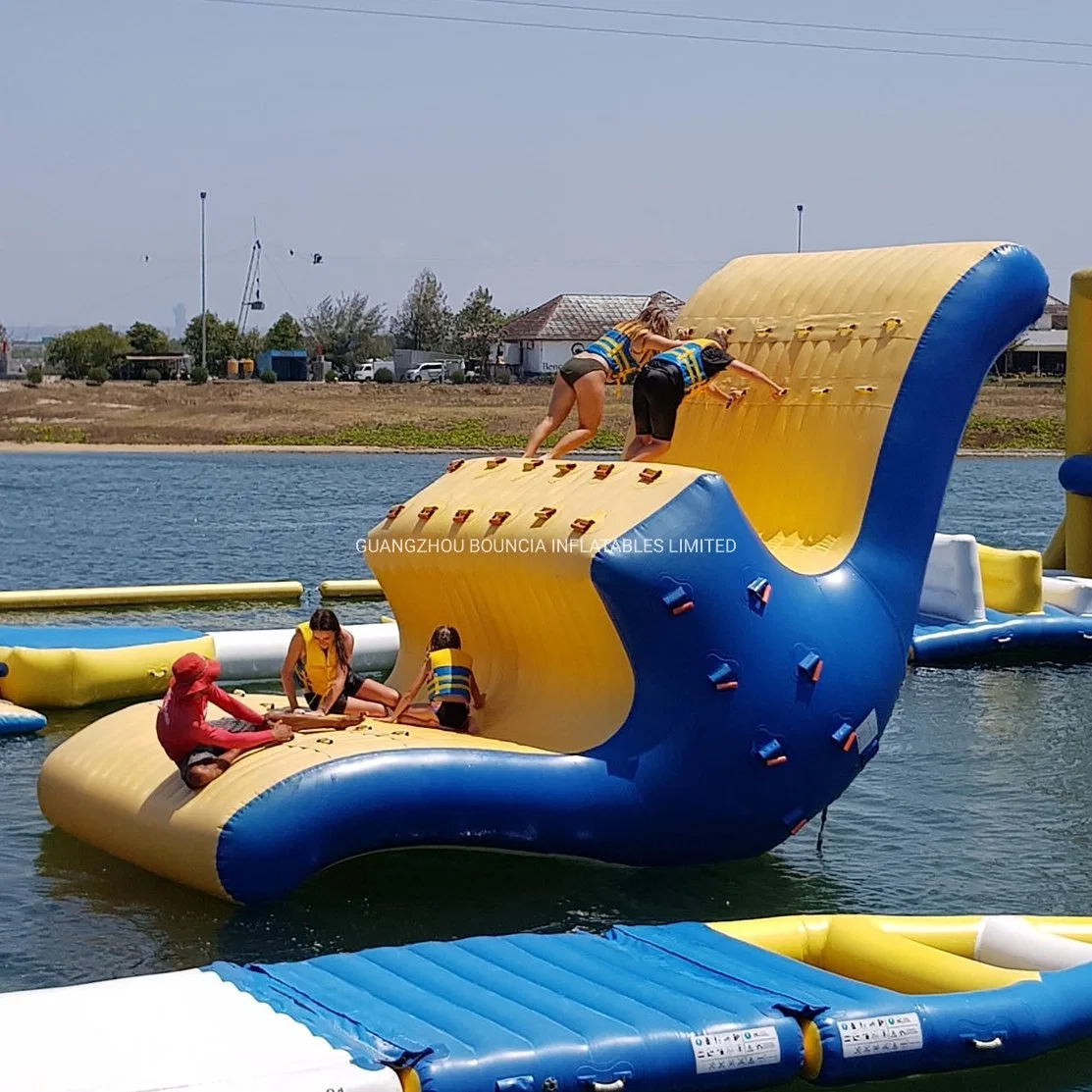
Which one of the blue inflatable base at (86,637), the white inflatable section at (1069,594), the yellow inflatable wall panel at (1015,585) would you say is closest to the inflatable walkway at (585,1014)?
the blue inflatable base at (86,637)

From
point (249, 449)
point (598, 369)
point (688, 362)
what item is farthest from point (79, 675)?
point (249, 449)

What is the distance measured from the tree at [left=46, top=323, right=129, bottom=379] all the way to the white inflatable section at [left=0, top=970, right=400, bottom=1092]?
243ft

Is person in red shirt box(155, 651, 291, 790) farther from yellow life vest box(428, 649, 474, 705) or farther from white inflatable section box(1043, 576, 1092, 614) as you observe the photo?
white inflatable section box(1043, 576, 1092, 614)

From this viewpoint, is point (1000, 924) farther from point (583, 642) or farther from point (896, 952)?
point (583, 642)

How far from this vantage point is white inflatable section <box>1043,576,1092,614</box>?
58.3ft

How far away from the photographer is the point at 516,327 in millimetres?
76438

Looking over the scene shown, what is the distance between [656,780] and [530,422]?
4857 centimetres

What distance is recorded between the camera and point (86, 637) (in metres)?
14.2

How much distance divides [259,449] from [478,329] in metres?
32.8

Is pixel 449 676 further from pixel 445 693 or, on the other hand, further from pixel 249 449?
pixel 249 449

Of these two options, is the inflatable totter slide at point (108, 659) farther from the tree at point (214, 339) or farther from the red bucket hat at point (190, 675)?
the tree at point (214, 339)

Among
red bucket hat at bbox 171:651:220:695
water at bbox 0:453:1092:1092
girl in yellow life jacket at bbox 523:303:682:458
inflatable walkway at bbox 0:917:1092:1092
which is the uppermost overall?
girl in yellow life jacket at bbox 523:303:682:458

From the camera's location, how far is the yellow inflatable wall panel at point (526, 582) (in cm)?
938

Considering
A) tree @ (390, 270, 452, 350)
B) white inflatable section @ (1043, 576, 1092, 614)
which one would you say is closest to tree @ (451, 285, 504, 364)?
tree @ (390, 270, 452, 350)
